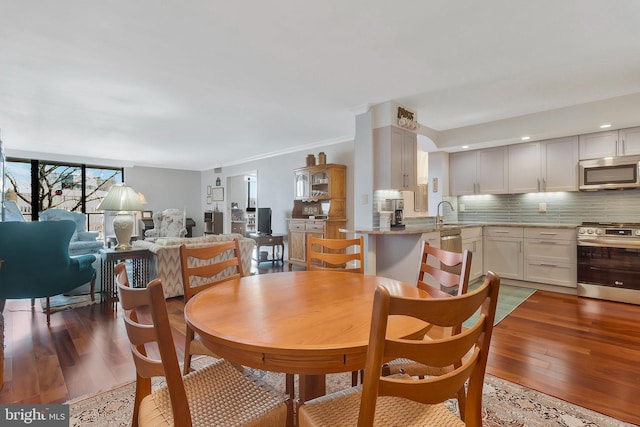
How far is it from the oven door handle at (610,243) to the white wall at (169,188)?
29.7ft

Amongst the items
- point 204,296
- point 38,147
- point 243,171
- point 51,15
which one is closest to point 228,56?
point 51,15

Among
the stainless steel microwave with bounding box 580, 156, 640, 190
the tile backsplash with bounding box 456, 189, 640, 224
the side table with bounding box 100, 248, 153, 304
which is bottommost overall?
the side table with bounding box 100, 248, 153, 304

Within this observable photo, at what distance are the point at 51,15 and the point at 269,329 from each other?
2.61 meters

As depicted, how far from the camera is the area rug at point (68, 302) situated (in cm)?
348

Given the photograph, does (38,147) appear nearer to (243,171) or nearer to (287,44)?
(243,171)

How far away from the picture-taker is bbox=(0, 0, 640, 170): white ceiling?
209 centimetres

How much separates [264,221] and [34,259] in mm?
4114

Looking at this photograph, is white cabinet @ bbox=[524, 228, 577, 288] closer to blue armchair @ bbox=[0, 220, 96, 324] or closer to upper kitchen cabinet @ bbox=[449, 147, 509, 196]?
upper kitchen cabinet @ bbox=[449, 147, 509, 196]

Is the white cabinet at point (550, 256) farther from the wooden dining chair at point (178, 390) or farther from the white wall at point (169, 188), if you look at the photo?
the white wall at point (169, 188)

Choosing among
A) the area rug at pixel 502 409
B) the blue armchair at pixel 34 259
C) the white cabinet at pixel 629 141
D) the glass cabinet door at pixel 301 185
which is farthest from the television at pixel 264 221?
the white cabinet at pixel 629 141

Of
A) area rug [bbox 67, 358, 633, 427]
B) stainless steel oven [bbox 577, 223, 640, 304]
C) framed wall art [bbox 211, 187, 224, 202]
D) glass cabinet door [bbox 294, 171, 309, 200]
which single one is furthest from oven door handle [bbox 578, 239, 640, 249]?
framed wall art [bbox 211, 187, 224, 202]

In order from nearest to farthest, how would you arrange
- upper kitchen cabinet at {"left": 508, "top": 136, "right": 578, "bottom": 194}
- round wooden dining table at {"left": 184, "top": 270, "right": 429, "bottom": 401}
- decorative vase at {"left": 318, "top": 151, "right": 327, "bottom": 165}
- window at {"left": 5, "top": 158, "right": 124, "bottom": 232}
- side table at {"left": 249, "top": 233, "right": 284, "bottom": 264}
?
round wooden dining table at {"left": 184, "top": 270, "right": 429, "bottom": 401}
upper kitchen cabinet at {"left": 508, "top": 136, "right": 578, "bottom": 194}
decorative vase at {"left": 318, "top": 151, "right": 327, "bottom": 165}
side table at {"left": 249, "top": 233, "right": 284, "bottom": 264}
window at {"left": 5, "top": 158, "right": 124, "bottom": 232}

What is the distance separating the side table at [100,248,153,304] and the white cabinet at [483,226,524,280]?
15.6 feet

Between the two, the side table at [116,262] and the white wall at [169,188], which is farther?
the white wall at [169,188]
